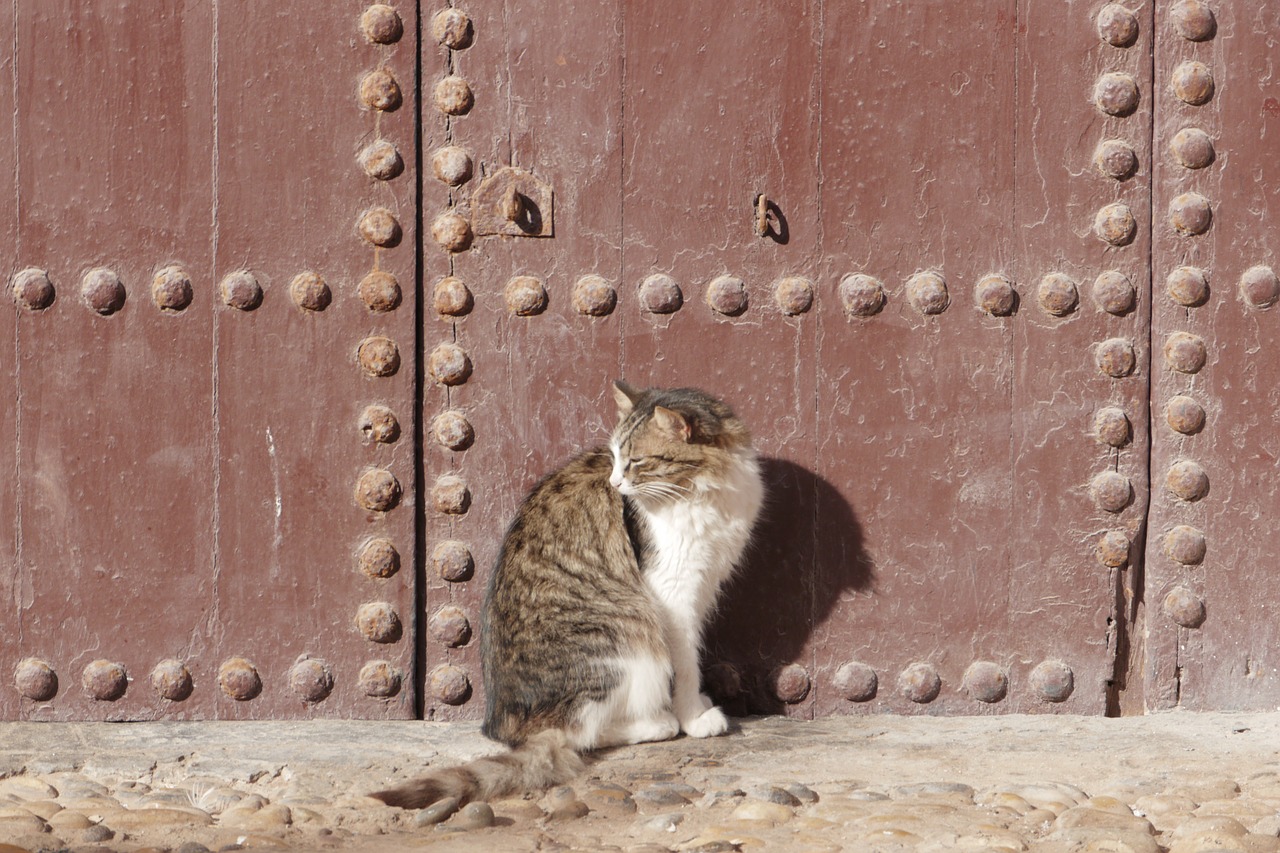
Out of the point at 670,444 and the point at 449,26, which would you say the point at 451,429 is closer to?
the point at 670,444

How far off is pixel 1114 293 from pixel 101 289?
7.52 ft

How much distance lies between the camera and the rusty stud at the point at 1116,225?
2.97 metres

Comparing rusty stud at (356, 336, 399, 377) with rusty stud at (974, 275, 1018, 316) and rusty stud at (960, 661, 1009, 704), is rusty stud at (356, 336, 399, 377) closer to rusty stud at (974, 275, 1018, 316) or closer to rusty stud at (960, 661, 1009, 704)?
rusty stud at (974, 275, 1018, 316)

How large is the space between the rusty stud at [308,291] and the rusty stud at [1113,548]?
74.3 inches

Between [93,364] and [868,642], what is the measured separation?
6.22 ft

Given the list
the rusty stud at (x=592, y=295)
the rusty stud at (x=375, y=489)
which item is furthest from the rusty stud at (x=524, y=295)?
the rusty stud at (x=375, y=489)

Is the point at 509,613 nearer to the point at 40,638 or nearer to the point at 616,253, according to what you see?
the point at 616,253

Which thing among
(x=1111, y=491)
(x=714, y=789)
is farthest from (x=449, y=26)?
(x=1111, y=491)

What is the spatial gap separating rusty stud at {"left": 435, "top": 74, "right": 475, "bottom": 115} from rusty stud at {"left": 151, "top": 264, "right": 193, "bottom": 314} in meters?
0.69

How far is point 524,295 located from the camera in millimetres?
2965

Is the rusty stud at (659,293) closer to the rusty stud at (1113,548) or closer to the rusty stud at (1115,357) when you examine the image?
the rusty stud at (1115,357)

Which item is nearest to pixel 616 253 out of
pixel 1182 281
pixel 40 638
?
pixel 1182 281

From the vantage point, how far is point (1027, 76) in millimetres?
2959

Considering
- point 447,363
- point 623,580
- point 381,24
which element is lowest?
point 623,580
